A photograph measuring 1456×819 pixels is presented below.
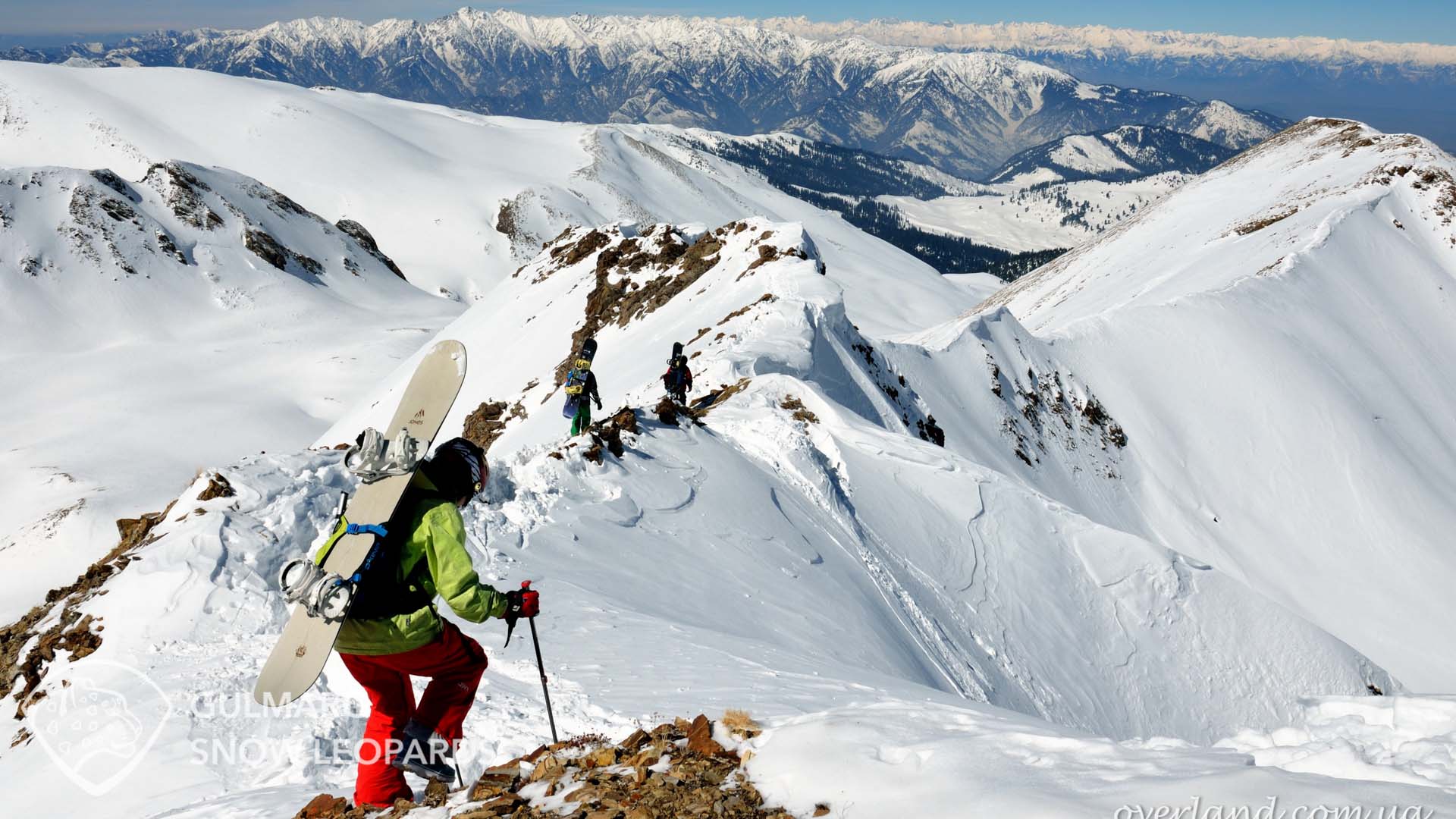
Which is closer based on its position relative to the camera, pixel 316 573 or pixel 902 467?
pixel 316 573

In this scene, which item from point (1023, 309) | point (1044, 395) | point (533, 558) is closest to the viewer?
point (533, 558)

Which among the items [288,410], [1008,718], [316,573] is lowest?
[288,410]

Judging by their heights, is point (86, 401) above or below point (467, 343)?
below

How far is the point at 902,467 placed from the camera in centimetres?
1822

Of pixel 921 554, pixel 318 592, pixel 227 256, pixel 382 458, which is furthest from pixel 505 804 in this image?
pixel 227 256

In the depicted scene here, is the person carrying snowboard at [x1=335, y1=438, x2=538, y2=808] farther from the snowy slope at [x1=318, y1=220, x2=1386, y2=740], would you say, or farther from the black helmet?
the snowy slope at [x1=318, y1=220, x2=1386, y2=740]

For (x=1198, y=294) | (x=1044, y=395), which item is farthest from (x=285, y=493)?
(x=1198, y=294)

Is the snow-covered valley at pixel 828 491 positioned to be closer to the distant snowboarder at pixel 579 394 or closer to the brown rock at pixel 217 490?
the brown rock at pixel 217 490

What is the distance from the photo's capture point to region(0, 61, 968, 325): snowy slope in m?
108

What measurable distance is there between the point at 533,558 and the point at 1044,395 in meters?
27.8

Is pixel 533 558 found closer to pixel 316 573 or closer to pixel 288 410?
pixel 316 573

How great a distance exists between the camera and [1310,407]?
36.1m

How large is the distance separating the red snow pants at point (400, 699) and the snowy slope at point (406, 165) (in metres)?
79.3

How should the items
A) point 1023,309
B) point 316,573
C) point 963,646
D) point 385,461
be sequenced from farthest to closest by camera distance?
point 1023,309 → point 963,646 → point 385,461 → point 316,573
